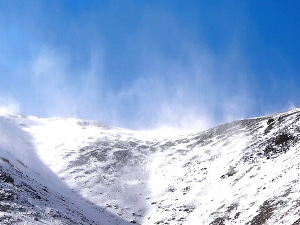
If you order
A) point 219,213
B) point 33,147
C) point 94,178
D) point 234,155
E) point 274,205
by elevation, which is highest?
point 33,147

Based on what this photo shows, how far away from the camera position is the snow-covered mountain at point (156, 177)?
101ft

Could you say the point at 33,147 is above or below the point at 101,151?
above

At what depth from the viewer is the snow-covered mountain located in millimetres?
30797

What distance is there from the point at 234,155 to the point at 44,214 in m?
40.4

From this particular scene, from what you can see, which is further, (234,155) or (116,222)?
(234,155)

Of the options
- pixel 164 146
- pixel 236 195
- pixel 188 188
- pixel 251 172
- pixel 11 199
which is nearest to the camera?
pixel 11 199

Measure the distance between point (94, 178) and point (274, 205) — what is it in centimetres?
3948

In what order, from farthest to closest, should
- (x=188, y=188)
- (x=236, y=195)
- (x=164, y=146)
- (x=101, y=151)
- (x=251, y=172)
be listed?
(x=164, y=146), (x=101, y=151), (x=188, y=188), (x=251, y=172), (x=236, y=195)

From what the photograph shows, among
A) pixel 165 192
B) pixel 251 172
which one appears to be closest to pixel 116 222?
pixel 165 192

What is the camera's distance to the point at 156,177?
62781mm

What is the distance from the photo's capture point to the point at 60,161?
2778 inches

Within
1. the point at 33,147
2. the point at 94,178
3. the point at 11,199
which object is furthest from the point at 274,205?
the point at 33,147

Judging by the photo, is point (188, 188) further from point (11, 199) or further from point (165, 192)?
point (11, 199)

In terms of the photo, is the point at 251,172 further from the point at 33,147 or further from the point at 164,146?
the point at 33,147
